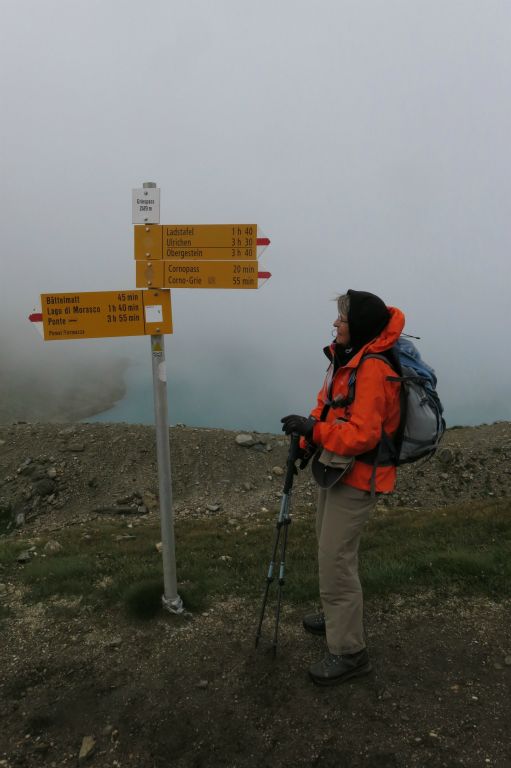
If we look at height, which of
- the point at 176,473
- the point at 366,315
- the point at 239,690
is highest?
the point at 366,315

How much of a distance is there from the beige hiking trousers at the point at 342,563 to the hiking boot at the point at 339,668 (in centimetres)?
6

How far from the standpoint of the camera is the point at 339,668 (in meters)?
4.75

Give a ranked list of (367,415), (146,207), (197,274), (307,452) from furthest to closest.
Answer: (197,274)
(146,207)
(307,452)
(367,415)

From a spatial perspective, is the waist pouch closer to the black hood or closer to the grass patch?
the black hood

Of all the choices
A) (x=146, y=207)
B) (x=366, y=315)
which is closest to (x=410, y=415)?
(x=366, y=315)

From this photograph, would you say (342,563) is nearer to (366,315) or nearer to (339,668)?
(339,668)

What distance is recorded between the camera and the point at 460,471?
661 inches

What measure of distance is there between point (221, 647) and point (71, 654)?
1519 millimetres

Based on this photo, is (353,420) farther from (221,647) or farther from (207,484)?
(207,484)

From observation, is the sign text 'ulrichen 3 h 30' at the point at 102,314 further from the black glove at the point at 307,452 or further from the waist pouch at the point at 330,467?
A: the waist pouch at the point at 330,467

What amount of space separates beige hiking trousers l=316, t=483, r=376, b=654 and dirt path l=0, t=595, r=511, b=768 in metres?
0.47

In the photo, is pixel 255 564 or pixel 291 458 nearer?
pixel 291 458

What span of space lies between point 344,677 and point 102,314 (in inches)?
162

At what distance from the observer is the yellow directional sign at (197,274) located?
5504mm
